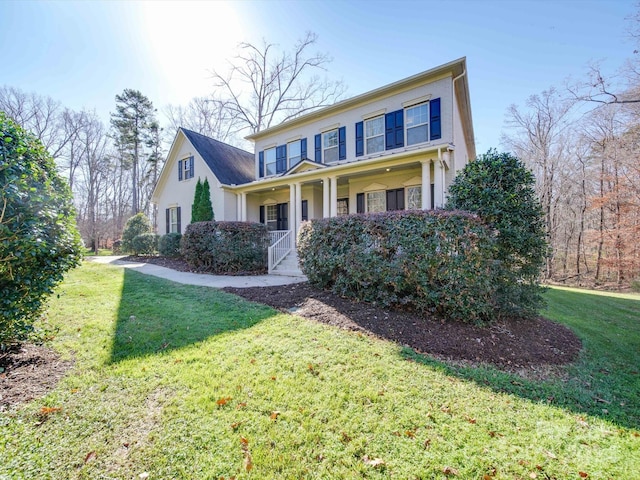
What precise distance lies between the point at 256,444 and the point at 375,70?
16122mm

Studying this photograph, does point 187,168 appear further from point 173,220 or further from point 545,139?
point 545,139

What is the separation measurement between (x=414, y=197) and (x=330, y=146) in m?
4.55

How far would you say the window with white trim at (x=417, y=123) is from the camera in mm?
10375

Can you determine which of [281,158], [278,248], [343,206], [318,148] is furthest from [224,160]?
[278,248]

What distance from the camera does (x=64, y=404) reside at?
8.23 feet

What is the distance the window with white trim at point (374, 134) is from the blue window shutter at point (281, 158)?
4.66 meters

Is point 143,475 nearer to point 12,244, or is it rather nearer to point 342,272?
point 12,244

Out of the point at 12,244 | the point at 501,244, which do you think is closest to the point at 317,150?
the point at 501,244

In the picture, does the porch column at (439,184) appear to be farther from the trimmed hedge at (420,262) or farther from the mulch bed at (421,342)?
the mulch bed at (421,342)

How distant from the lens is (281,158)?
1470cm

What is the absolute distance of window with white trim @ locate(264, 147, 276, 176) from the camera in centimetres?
1505

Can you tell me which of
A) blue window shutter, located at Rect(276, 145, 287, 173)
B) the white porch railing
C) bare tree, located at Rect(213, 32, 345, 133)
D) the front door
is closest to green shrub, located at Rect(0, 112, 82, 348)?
the white porch railing

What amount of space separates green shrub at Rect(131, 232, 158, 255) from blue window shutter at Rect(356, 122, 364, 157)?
13125 millimetres

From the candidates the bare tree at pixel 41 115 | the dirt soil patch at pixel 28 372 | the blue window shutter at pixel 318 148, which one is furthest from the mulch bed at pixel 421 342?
the bare tree at pixel 41 115
